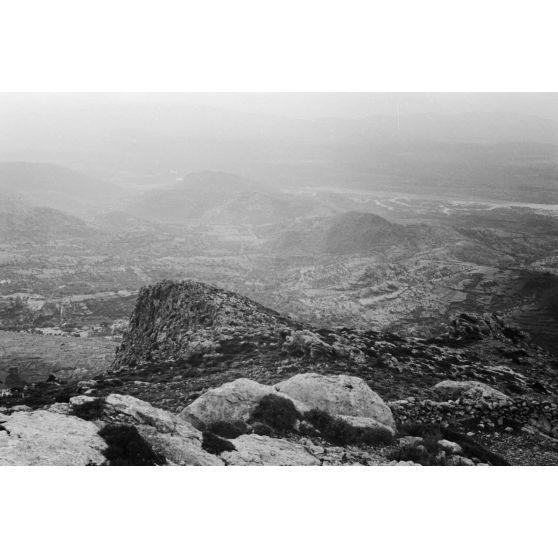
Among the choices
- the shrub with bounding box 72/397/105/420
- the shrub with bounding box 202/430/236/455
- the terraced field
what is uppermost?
Result: the shrub with bounding box 72/397/105/420

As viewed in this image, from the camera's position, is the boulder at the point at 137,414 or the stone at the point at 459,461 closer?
the boulder at the point at 137,414

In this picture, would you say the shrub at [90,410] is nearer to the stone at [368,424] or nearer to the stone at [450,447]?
the stone at [368,424]

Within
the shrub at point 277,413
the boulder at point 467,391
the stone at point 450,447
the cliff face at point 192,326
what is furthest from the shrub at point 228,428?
the boulder at point 467,391

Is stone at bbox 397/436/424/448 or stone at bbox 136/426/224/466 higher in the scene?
stone at bbox 136/426/224/466

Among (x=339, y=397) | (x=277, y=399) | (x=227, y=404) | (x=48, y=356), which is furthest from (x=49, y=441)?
(x=48, y=356)

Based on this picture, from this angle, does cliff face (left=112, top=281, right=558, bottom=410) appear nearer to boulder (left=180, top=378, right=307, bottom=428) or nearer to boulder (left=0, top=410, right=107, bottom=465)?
boulder (left=180, top=378, right=307, bottom=428)

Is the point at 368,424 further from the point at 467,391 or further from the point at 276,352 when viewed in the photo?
the point at 276,352

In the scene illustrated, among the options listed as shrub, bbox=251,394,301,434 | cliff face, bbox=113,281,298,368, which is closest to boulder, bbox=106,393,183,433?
shrub, bbox=251,394,301,434
